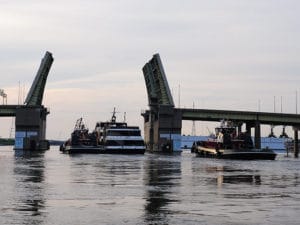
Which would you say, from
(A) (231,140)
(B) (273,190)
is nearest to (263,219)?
(B) (273,190)

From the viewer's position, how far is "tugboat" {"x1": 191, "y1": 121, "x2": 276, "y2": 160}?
92.2m

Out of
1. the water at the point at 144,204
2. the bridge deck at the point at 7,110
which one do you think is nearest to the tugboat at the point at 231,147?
the bridge deck at the point at 7,110

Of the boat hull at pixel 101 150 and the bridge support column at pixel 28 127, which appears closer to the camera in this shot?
the boat hull at pixel 101 150

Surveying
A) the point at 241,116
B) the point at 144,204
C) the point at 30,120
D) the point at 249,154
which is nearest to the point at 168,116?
the point at 241,116

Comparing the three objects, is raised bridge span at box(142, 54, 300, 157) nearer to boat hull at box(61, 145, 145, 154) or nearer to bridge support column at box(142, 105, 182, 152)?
bridge support column at box(142, 105, 182, 152)

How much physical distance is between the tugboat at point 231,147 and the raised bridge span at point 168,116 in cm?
3635

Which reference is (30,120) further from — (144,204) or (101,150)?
(144,204)

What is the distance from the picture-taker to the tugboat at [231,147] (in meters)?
92.2

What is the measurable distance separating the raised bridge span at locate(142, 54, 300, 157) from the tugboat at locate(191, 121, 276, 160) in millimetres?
36354

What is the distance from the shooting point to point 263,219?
60.2 feet

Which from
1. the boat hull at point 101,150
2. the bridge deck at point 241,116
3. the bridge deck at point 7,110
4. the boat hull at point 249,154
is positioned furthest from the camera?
the bridge deck at point 241,116

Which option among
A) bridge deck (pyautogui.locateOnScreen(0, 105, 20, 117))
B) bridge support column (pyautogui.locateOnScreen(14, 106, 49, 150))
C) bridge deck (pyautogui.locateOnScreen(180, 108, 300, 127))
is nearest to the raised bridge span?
bridge deck (pyautogui.locateOnScreen(180, 108, 300, 127))

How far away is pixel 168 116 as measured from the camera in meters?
155

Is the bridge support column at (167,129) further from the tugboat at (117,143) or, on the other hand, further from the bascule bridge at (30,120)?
the tugboat at (117,143)
